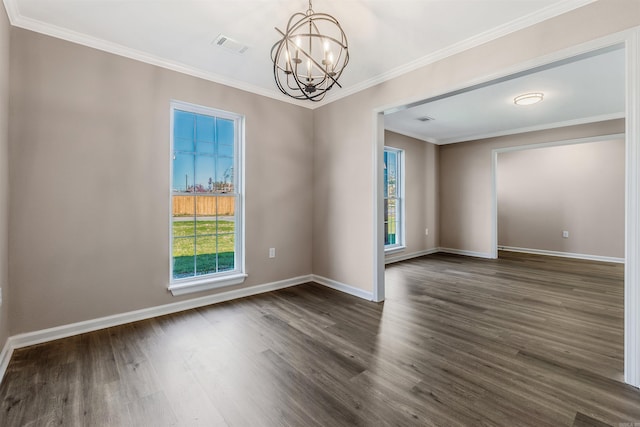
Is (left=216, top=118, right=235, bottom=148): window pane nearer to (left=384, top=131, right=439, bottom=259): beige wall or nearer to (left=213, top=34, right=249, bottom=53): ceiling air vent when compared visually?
(left=213, top=34, right=249, bottom=53): ceiling air vent

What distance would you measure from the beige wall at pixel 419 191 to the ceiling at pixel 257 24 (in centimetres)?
310

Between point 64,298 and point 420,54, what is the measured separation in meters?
4.11

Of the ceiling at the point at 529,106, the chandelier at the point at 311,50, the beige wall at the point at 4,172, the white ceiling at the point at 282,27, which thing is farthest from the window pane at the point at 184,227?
the ceiling at the point at 529,106

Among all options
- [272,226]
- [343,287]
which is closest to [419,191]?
[343,287]

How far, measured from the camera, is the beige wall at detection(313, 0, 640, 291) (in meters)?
2.05

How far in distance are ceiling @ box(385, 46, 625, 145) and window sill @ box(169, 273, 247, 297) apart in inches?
119

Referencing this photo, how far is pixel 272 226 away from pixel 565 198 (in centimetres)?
662

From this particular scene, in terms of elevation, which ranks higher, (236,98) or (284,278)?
(236,98)

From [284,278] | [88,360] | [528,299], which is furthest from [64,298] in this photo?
[528,299]

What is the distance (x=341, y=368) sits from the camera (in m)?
2.03

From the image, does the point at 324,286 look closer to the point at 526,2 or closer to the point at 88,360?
the point at 88,360

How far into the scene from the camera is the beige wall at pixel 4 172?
2.04m

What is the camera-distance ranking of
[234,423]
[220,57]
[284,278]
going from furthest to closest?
1. [284,278]
2. [220,57]
3. [234,423]

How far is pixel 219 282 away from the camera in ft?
11.1
